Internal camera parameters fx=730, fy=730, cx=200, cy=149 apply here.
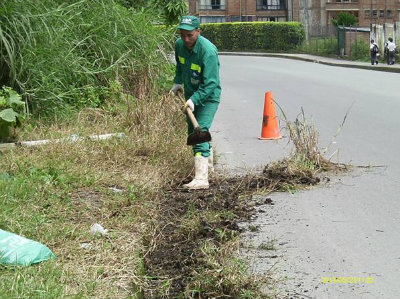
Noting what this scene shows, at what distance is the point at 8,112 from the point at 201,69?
262 centimetres

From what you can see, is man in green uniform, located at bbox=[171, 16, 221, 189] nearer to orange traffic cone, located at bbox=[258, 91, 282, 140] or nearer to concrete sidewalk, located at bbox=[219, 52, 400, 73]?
orange traffic cone, located at bbox=[258, 91, 282, 140]

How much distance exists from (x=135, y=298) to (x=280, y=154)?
17.9 ft

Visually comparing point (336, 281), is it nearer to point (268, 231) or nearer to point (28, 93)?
point (268, 231)

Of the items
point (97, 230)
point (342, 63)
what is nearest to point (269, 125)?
point (97, 230)

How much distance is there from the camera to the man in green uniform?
24.1 ft

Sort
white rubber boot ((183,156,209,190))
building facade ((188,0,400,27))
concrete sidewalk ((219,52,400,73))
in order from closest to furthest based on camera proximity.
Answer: white rubber boot ((183,156,209,190)) < concrete sidewalk ((219,52,400,73)) < building facade ((188,0,400,27))

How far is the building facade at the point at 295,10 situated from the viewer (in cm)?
6488

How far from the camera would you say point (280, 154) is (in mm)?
9422

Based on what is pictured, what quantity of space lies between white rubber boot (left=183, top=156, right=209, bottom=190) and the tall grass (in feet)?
12.0

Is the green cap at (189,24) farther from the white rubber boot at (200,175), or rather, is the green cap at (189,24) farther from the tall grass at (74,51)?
the tall grass at (74,51)

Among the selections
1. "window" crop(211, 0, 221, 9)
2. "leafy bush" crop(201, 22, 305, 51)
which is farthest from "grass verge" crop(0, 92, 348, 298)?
"window" crop(211, 0, 221, 9)

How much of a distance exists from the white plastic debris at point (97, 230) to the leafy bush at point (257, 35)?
46934 mm

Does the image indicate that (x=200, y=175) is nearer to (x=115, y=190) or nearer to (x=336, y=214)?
(x=115, y=190)

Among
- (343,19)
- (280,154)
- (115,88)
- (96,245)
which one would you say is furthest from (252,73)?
(343,19)
